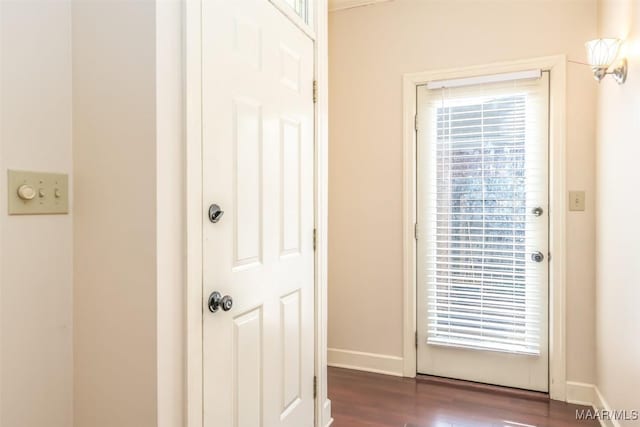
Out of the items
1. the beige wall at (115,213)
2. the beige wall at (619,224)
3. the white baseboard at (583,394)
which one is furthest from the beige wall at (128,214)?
the white baseboard at (583,394)

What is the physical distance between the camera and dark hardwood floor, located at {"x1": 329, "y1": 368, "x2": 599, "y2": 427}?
224cm

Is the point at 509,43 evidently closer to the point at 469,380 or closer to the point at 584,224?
the point at 584,224

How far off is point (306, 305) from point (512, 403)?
1519 millimetres

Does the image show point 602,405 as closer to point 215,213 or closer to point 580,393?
point 580,393

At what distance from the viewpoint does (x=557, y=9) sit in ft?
8.07

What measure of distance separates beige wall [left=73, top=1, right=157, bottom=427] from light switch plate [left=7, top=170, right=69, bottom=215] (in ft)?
0.13

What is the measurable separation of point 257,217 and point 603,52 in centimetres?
190

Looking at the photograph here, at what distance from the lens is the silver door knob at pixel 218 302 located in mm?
1266

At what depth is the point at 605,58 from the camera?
1969 millimetres

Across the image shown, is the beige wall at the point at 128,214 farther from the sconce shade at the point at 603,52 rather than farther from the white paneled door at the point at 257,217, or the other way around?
the sconce shade at the point at 603,52

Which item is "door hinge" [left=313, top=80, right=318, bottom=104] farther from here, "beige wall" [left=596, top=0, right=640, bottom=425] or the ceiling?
"beige wall" [left=596, top=0, right=640, bottom=425]

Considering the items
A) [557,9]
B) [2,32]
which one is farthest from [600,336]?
[2,32]

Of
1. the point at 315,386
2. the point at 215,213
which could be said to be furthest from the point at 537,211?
the point at 215,213

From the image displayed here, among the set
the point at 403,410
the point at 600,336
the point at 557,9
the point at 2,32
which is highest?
the point at 557,9
